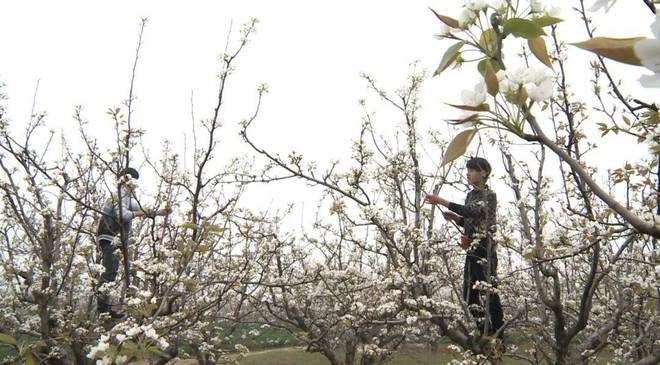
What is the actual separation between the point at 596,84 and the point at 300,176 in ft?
6.44

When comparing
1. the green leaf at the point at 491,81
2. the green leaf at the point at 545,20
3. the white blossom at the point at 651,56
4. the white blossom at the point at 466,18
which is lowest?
the white blossom at the point at 651,56

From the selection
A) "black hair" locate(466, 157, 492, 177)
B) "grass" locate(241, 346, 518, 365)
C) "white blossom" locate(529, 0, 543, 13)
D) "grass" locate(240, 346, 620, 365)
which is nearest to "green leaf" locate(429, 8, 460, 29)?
"white blossom" locate(529, 0, 543, 13)

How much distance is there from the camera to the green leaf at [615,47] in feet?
1.47

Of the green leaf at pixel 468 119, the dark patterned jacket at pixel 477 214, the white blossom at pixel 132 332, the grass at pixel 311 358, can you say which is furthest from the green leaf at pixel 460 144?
the grass at pixel 311 358

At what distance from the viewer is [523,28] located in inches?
26.1

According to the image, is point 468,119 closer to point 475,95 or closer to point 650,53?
point 475,95

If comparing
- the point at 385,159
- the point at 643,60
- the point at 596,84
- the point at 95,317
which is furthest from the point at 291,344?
the point at 643,60

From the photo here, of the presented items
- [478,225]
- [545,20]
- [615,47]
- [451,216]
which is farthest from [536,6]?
[478,225]

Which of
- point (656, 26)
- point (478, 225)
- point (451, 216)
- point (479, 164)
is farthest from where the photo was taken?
point (478, 225)

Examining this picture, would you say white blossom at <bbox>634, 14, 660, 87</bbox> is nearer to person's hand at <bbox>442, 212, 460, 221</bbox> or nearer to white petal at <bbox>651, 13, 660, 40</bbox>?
white petal at <bbox>651, 13, 660, 40</bbox>

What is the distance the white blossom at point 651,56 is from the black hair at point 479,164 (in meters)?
2.94

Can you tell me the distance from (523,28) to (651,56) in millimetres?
327

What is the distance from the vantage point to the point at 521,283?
6.55 m

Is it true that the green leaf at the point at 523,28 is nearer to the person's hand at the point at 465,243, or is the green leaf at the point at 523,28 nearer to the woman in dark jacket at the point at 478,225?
the woman in dark jacket at the point at 478,225
